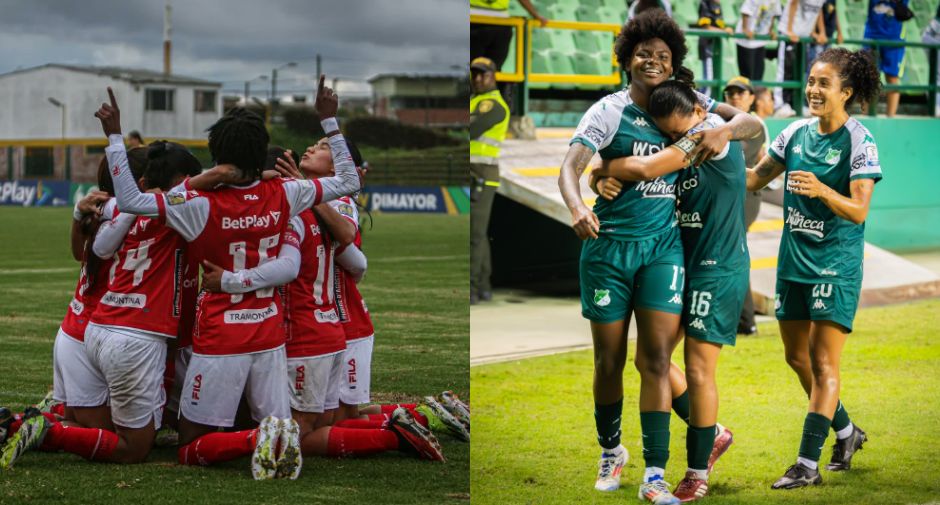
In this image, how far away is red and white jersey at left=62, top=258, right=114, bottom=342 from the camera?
4344 mm

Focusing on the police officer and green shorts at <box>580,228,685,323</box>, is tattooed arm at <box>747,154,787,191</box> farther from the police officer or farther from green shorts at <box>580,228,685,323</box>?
the police officer

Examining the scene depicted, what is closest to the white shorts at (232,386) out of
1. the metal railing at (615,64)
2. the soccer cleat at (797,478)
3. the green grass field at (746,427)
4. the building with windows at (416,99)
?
the green grass field at (746,427)

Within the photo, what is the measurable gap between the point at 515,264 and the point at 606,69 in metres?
3.70

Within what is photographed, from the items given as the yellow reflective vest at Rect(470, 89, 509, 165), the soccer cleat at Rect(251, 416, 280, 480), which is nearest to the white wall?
the yellow reflective vest at Rect(470, 89, 509, 165)

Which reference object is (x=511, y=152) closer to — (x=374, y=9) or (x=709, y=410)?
(x=374, y=9)

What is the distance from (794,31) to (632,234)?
8.45 metres

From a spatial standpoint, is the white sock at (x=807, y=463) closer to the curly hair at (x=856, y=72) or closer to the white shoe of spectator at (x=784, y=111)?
the curly hair at (x=856, y=72)

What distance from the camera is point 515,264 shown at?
1106 cm

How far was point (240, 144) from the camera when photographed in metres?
3.94

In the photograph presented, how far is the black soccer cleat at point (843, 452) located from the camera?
4.27 m

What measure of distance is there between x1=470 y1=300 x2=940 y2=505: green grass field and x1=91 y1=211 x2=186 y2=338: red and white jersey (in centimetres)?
127

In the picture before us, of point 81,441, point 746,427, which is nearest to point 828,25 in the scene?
point 746,427

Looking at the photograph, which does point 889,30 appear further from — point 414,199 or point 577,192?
point 414,199

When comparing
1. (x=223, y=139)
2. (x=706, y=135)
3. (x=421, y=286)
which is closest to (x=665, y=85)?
(x=706, y=135)
